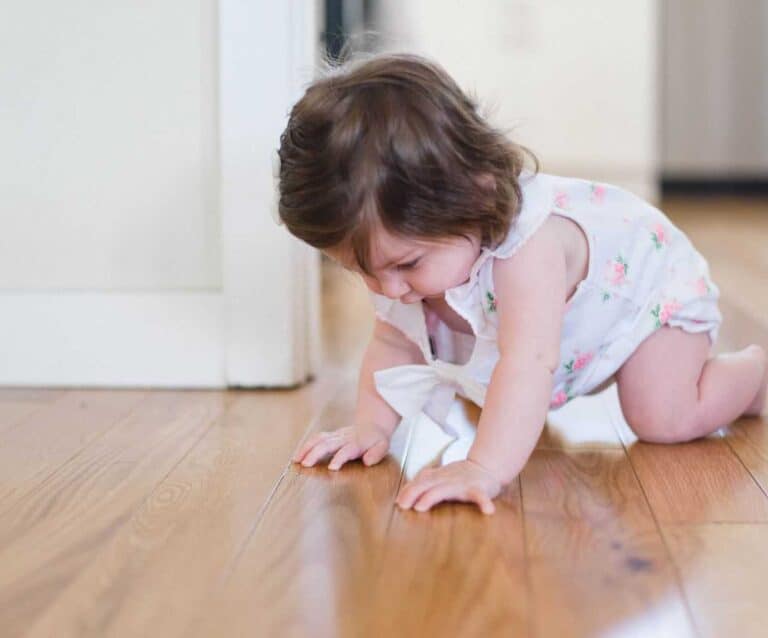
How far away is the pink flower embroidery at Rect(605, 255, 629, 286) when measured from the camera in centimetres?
124

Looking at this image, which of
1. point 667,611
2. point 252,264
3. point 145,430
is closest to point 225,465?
point 145,430

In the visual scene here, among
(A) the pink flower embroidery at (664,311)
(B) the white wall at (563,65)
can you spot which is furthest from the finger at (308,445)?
(B) the white wall at (563,65)

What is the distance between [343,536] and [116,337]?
72cm

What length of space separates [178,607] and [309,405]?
27.1 inches

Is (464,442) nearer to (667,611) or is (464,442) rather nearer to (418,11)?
(667,611)

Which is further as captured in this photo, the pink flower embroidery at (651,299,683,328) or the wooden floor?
the pink flower embroidery at (651,299,683,328)

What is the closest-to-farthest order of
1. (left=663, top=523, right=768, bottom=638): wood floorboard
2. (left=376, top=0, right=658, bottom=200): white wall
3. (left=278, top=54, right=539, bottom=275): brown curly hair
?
(left=663, top=523, right=768, bottom=638): wood floorboard < (left=278, top=54, right=539, bottom=275): brown curly hair < (left=376, top=0, right=658, bottom=200): white wall

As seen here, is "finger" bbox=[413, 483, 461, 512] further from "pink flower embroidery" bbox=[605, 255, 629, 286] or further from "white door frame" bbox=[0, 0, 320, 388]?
"white door frame" bbox=[0, 0, 320, 388]

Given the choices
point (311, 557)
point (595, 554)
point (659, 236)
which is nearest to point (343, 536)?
point (311, 557)

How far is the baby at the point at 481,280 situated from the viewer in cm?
102

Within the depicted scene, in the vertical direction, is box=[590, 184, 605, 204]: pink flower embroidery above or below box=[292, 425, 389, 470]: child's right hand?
above

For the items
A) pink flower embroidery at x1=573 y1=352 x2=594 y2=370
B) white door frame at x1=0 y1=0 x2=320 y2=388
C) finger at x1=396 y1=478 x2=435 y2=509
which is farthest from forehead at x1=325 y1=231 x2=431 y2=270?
white door frame at x1=0 y1=0 x2=320 y2=388

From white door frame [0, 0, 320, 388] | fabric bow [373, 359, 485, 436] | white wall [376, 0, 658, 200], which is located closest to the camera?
fabric bow [373, 359, 485, 436]

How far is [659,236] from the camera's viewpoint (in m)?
1.29
